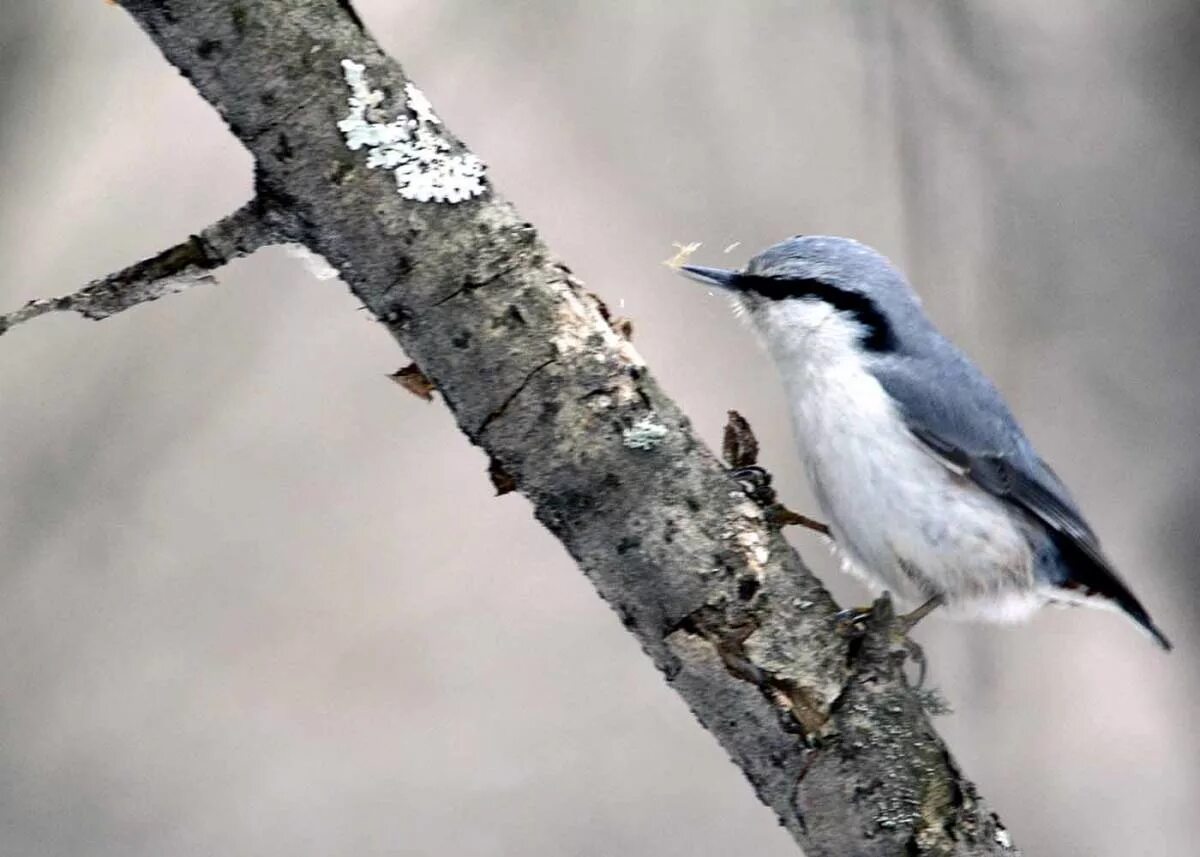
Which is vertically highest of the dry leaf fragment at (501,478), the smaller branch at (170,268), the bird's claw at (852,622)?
the smaller branch at (170,268)

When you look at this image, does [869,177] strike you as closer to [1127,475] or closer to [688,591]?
[1127,475]

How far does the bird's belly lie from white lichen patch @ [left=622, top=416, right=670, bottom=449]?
33cm

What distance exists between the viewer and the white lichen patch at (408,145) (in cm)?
73

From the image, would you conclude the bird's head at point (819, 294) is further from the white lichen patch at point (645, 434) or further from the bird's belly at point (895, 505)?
the white lichen patch at point (645, 434)

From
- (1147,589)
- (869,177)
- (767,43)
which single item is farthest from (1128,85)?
(1147,589)

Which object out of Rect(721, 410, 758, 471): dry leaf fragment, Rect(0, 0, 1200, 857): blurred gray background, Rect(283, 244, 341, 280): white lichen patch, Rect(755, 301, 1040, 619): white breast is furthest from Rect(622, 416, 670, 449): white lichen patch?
Rect(0, 0, 1200, 857): blurred gray background

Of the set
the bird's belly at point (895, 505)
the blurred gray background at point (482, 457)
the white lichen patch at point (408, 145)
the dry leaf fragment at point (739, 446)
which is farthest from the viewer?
the blurred gray background at point (482, 457)

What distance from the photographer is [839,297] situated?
42.4 inches

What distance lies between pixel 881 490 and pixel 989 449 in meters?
0.14

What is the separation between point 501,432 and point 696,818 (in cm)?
97

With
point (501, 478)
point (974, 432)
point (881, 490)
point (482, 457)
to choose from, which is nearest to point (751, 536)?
point (501, 478)

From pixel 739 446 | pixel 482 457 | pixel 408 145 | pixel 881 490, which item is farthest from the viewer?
pixel 482 457

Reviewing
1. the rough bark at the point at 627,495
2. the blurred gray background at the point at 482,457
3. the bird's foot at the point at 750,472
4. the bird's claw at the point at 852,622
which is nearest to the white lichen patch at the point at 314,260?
the rough bark at the point at 627,495

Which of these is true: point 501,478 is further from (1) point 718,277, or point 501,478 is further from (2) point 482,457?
(2) point 482,457
